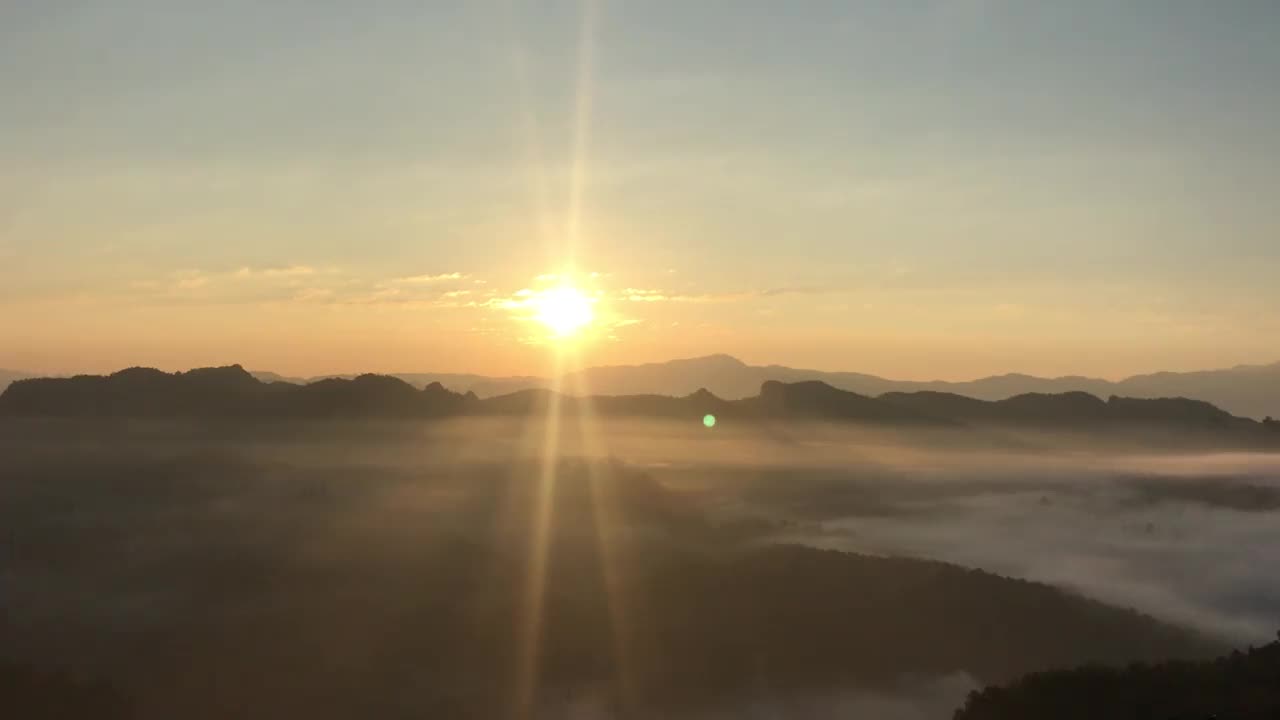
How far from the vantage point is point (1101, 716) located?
8488cm

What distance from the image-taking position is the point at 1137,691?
88.9 meters

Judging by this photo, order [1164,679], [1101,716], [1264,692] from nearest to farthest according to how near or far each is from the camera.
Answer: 1. [1264,692]
2. [1101,716]
3. [1164,679]

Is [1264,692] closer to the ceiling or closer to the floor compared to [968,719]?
closer to the ceiling

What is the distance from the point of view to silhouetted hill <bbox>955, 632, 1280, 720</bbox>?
8069cm

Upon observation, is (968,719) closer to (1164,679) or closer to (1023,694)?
(1023,694)

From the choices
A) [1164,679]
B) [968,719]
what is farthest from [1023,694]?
[1164,679]

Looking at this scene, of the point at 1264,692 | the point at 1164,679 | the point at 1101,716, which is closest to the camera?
the point at 1264,692

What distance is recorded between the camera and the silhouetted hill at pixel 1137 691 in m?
80.7

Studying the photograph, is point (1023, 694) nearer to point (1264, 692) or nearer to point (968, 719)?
point (968, 719)

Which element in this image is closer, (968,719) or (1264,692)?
(1264,692)

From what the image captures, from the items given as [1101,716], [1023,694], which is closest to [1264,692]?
[1101,716]

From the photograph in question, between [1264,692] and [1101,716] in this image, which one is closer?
[1264,692]

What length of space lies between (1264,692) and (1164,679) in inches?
613

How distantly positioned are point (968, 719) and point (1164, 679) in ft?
55.5
